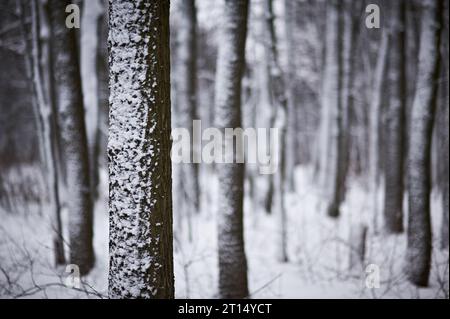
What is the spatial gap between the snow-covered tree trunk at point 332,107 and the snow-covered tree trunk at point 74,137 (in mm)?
6987

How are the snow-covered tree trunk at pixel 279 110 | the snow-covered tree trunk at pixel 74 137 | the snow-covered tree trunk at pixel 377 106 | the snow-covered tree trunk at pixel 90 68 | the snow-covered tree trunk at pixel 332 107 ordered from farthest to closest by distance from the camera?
1. the snow-covered tree trunk at pixel 332 107
2. the snow-covered tree trunk at pixel 377 106
3. the snow-covered tree trunk at pixel 90 68
4. the snow-covered tree trunk at pixel 279 110
5. the snow-covered tree trunk at pixel 74 137

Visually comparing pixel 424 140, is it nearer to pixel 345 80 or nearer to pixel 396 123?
pixel 396 123

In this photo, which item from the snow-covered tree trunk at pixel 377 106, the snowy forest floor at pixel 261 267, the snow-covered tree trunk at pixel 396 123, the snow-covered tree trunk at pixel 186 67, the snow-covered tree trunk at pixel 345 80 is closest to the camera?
the snowy forest floor at pixel 261 267

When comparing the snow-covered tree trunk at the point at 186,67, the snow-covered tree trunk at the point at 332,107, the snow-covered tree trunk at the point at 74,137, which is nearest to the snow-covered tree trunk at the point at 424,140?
the snow-covered tree trunk at the point at 332,107

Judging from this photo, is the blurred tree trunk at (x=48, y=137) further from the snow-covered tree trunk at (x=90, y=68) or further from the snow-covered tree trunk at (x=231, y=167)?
the snow-covered tree trunk at (x=231, y=167)

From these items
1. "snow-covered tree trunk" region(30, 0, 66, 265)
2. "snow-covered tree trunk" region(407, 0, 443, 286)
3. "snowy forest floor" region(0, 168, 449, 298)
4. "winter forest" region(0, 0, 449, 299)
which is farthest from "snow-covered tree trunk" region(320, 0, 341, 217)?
"snow-covered tree trunk" region(30, 0, 66, 265)

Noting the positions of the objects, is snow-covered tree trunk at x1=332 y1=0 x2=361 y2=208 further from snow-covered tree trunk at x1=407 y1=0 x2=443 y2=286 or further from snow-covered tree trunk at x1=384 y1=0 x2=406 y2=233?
snow-covered tree trunk at x1=407 y1=0 x2=443 y2=286

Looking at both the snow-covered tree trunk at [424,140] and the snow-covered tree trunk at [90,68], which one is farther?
the snow-covered tree trunk at [90,68]

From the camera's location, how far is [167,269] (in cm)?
Answer: 244

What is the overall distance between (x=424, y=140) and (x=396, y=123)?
3133 millimetres

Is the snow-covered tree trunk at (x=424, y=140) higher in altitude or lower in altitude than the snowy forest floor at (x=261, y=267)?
higher

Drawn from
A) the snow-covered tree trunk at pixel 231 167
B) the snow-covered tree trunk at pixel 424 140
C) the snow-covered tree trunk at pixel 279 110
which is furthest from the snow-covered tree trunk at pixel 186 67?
the snow-covered tree trunk at pixel 424 140

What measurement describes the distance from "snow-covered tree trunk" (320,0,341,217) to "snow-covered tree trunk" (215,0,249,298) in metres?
5.95

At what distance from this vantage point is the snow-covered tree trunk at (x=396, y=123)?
7.43m
